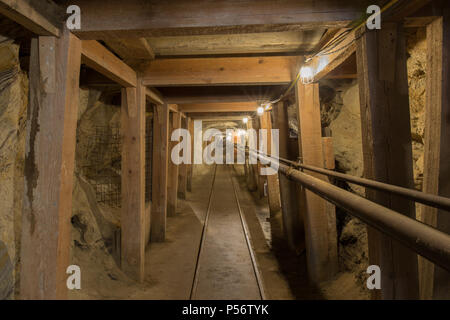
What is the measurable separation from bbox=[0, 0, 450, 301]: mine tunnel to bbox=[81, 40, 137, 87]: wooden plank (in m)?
0.02

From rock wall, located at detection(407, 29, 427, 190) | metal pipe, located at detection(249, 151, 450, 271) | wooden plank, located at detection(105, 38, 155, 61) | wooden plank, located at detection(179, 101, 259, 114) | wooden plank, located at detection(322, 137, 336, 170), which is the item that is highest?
wooden plank, located at detection(179, 101, 259, 114)

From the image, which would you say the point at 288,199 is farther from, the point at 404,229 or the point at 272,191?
the point at 404,229

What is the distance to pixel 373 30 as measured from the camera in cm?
187

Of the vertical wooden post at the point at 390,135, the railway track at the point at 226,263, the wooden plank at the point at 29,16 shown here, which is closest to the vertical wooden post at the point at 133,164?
the railway track at the point at 226,263

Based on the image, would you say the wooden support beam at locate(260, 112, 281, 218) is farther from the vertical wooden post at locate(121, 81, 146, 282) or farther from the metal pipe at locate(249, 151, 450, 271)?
the metal pipe at locate(249, 151, 450, 271)

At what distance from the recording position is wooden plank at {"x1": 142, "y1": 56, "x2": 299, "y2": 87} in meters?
3.61

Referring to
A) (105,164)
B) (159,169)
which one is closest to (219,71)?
(159,169)

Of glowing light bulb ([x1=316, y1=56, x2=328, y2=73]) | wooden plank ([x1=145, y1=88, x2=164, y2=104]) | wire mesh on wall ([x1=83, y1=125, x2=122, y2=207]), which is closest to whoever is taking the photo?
glowing light bulb ([x1=316, y1=56, x2=328, y2=73])

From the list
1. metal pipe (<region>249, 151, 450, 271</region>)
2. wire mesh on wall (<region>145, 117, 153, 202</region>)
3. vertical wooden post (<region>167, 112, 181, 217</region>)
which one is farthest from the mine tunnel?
vertical wooden post (<region>167, 112, 181, 217</region>)

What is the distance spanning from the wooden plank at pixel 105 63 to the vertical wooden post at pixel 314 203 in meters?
2.63

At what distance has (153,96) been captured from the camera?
15.2 ft

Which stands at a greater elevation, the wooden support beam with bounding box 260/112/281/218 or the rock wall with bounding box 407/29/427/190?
the rock wall with bounding box 407/29/427/190
